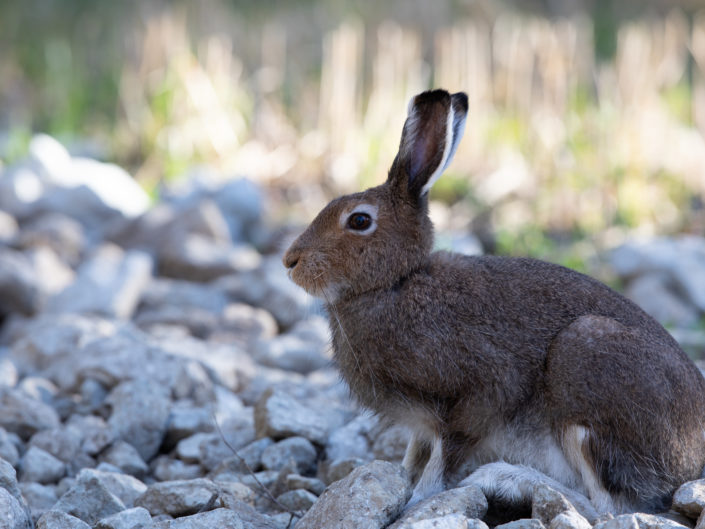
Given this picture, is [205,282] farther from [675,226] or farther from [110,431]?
[675,226]

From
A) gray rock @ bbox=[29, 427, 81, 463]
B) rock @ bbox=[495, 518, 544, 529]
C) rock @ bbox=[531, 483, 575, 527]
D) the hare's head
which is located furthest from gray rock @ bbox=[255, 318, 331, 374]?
rock @ bbox=[495, 518, 544, 529]

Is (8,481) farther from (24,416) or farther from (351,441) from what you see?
(351,441)

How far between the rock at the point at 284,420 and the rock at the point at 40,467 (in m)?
0.93

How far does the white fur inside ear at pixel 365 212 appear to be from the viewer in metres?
3.93

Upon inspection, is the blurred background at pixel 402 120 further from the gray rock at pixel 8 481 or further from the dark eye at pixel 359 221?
the gray rock at pixel 8 481

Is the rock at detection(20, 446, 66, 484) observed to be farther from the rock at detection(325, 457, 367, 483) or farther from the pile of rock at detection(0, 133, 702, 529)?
the rock at detection(325, 457, 367, 483)

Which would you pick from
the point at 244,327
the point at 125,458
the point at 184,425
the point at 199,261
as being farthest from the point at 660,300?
the point at 125,458

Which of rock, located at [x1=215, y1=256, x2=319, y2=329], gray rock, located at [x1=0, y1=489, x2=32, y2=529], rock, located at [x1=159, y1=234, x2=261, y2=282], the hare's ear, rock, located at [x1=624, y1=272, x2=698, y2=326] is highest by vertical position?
the hare's ear

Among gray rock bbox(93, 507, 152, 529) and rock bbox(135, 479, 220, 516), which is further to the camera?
rock bbox(135, 479, 220, 516)

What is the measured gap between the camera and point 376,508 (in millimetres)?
3166

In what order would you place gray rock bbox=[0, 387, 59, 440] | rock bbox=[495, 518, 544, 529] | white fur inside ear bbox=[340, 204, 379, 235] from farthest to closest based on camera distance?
gray rock bbox=[0, 387, 59, 440] → white fur inside ear bbox=[340, 204, 379, 235] → rock bbox=[495, 518, 544, 529]

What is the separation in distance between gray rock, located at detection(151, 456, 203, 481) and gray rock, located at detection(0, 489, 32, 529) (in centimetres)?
123

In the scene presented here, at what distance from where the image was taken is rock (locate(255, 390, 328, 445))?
176 inches

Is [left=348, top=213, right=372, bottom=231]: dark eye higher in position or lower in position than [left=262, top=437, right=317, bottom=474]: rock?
higher
